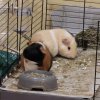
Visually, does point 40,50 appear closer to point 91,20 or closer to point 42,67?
point 42,67

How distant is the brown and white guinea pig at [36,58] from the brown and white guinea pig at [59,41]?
0.64 ft

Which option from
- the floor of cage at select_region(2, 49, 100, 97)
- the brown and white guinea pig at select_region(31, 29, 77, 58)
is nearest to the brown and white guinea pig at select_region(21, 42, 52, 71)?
the floor of cage at select_region(2, 49, 100, 97)

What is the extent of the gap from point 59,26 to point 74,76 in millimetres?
661

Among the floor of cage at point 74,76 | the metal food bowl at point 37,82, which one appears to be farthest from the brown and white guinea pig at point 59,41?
the metal food bowl at point 37,82

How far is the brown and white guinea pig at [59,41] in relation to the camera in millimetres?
2170

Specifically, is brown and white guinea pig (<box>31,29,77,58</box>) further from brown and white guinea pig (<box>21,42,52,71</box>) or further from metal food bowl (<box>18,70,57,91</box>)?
metal food bowl (<box>18,70,57,91</box>)

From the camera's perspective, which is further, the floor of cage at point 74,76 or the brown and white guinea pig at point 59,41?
the brown and white guinea pig at point 59,41

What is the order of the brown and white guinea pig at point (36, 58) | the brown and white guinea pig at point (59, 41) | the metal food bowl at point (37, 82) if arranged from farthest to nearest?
the brown and white guinea pig at point (59, 41), the brown and white guinea pig at point (36, 58), the metal food bowl at point (37, 82)

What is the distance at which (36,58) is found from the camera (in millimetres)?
1926

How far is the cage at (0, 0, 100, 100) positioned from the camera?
1738 millimetres

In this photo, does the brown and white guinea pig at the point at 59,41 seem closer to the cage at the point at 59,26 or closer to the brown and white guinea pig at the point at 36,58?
the cage at the point at 59,26

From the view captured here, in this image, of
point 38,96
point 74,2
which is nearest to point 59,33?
point 74,2

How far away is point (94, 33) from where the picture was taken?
7.89 ft

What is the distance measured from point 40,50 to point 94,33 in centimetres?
58
